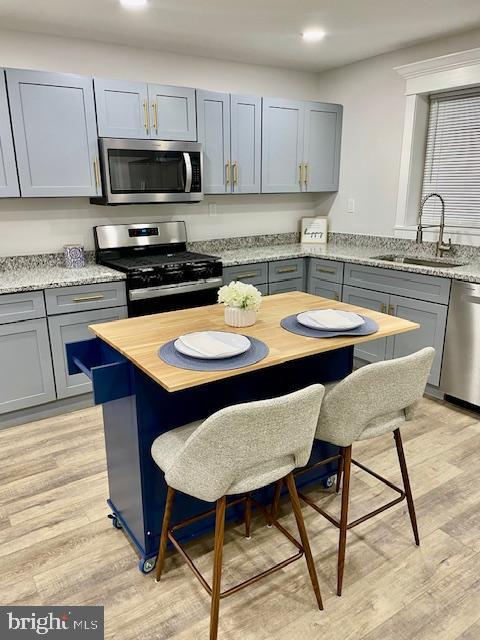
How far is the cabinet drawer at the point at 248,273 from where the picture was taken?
371cm

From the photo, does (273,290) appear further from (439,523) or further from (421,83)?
(439,523)

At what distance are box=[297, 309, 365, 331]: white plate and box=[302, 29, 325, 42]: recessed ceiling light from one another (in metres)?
2.28

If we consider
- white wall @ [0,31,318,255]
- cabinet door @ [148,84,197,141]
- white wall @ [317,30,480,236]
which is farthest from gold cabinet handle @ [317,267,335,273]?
cabinet door @ [148,84,197,141]

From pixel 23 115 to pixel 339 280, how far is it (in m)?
2.57

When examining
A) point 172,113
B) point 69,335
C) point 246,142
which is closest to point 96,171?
point 172,113

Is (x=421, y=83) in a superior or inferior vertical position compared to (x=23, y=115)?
superior

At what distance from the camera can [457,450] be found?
8.87 feet

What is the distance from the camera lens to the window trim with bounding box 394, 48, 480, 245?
10.9 ft

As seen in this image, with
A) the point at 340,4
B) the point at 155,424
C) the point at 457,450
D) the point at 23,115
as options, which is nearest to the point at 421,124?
the point at 340,4

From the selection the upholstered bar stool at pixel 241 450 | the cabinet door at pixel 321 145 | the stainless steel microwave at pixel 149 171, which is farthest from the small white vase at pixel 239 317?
the cabinet door at pixel 321 145

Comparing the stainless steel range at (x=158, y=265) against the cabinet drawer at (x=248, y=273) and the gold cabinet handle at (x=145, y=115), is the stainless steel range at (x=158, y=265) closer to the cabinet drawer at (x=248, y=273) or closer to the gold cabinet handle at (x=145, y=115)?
the cabinet drawer at (x=248, y=273)

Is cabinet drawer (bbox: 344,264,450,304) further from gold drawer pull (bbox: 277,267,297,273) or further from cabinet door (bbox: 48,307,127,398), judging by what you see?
cabinet door (bbox: 48,307,127,398)

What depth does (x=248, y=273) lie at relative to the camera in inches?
151

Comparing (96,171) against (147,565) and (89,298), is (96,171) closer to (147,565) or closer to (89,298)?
(89,298)
